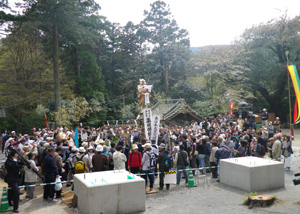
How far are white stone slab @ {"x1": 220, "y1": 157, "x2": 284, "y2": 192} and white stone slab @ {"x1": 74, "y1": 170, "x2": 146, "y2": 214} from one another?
3.57 meters

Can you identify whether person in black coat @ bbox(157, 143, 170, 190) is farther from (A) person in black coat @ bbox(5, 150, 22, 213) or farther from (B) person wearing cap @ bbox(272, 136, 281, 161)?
(B) person wearing cap @ bbox(272, 136, 281, 161)

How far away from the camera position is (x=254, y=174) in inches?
334

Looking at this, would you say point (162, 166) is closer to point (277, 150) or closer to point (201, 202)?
point (201, 202)

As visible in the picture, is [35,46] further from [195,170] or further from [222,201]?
[222,201]

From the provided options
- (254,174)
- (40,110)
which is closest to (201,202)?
(254,174)

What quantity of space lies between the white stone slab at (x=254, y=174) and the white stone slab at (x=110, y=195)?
3.57m

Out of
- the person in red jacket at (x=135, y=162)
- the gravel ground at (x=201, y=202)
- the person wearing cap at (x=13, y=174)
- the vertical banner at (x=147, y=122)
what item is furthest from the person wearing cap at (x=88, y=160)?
the vertical banner at (x=147, y=122)

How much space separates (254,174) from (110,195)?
4625 millimetres

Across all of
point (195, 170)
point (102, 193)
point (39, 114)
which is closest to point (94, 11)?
point (39, 114)

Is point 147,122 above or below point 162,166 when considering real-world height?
above

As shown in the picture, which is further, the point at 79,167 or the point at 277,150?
the point at 277,150

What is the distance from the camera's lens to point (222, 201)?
308 inches

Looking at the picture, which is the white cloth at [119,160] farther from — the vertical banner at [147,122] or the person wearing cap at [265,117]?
the person wearing cap at [265,117]

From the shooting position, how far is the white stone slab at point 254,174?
8484 mm
